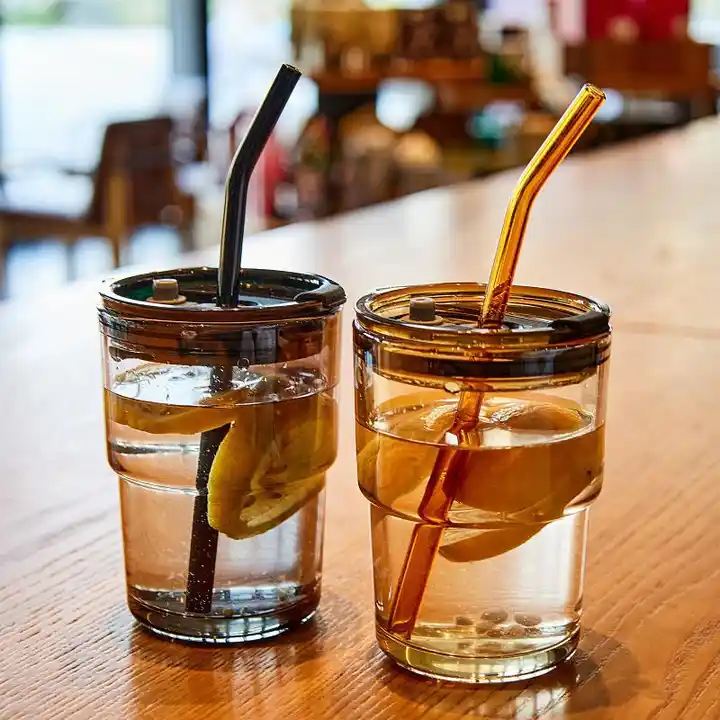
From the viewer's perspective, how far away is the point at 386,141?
4211 millimetres

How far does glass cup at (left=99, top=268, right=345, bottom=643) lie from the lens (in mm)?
505

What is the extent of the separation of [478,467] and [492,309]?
0.06 m

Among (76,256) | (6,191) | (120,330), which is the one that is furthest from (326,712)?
(76,256)

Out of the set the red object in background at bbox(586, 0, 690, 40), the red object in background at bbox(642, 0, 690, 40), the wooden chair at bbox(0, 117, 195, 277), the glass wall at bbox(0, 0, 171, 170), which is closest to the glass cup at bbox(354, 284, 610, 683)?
the wooden chair at bbox(0, 117, 195, 277)

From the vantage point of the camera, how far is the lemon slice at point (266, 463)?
1.67 feet

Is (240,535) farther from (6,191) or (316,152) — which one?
(6,191)

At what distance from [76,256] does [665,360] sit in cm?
459

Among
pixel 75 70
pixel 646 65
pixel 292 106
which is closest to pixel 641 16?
pixel 646 65

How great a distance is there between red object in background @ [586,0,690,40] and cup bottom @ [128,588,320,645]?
5643 millimetres

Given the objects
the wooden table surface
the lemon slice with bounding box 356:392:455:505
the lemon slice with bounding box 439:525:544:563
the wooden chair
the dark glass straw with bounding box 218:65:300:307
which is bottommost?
the wooden chair

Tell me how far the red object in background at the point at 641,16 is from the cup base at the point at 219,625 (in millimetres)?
5644

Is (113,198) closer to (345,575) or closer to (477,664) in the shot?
(345,575)

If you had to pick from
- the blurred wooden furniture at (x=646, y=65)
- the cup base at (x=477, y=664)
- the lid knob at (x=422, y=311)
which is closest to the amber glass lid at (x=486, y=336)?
the lid knob at (x=422, y=311)

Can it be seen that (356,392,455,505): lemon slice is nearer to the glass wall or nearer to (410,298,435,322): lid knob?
(410,298,435,322): lid knob
